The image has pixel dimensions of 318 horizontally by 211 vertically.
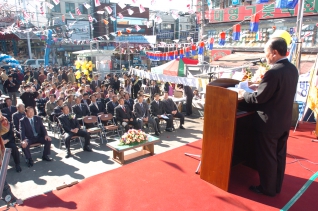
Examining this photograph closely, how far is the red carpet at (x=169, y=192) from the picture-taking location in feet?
9.82

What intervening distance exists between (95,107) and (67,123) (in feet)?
5.82

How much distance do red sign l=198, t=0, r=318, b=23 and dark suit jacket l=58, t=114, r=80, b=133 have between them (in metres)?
12.4

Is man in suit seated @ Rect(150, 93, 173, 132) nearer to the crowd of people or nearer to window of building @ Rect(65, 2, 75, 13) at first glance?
the crowd of people

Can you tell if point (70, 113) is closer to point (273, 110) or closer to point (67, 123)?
point (67, 123)

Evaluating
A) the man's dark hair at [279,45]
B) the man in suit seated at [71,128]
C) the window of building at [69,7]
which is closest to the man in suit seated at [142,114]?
the man in suit seated at [71,128]

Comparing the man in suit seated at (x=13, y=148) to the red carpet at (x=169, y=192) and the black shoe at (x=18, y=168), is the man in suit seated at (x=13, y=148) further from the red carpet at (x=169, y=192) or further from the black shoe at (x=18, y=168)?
the red carpet at (x=169, y=192)

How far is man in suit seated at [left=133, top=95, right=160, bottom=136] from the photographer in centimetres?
827

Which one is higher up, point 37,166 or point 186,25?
point 186,25

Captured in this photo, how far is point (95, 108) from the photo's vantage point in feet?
27.9

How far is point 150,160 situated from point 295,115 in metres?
4.02

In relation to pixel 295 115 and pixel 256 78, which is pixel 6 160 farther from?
pixel 295 115

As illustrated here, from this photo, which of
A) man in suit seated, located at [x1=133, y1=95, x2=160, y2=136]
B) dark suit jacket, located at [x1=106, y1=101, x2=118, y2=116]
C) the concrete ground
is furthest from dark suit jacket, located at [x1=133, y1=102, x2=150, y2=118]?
the concrete ground

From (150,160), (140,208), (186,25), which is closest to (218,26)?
(150,160)

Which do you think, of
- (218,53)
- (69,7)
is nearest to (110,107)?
(218,53)
